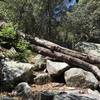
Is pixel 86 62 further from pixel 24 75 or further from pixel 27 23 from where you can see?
pixel 27 23

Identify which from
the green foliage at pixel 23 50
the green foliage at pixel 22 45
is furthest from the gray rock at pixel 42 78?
the green foliage at pixel 22 45

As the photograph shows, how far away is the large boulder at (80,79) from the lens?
11.5m

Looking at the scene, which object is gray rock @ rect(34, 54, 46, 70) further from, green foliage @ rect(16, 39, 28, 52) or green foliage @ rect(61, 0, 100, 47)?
green foliage @ rect(61, 0, 100, 47)

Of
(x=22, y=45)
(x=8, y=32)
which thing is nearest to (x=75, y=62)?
(x=22, y=45)

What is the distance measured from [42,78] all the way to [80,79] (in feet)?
4.87

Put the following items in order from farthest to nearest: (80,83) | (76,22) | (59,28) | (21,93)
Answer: (76,22), (59,28), (80,83), (21,93)

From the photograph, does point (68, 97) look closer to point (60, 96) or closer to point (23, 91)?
point (60, 96)

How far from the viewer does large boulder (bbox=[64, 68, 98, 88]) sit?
11523mm

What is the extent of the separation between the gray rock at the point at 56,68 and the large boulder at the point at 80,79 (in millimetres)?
388

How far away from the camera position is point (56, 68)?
12.0 meters

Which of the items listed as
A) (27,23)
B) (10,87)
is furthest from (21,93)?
(27,23)

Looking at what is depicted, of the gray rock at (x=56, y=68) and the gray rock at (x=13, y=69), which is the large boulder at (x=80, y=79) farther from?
the gray rock at (x=13, y=69)

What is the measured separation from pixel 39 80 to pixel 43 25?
6.04 meters

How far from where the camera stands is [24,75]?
440 inches
